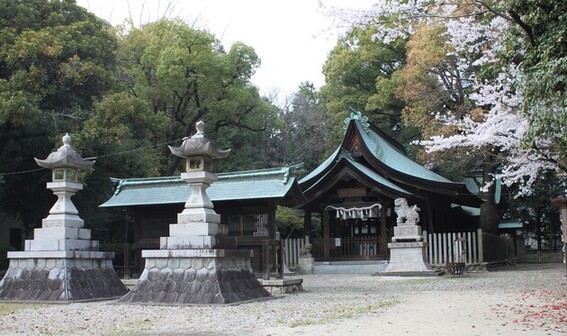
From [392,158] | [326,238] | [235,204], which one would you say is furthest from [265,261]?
[392,158]

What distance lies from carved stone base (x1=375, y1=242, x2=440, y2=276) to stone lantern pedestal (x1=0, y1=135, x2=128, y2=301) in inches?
409

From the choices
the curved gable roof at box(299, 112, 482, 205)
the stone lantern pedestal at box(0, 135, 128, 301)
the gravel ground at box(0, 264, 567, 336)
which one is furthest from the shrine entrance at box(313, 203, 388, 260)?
the stone lantern pedestal at box(0, 135, 128, 301)

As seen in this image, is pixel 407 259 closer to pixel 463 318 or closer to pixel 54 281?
pixel 54 281

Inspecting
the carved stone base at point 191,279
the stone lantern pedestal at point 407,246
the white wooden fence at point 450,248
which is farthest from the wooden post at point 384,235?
the carved stone base at point 191,279

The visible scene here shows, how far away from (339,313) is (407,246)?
12.0m

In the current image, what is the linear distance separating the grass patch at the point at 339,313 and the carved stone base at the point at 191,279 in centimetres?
244

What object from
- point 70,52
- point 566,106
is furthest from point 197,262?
point 70,52

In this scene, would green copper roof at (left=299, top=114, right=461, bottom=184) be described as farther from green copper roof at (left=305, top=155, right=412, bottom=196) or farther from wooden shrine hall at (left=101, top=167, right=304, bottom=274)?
wooden shrine hall at (left=101, top=167, right=304, bottom=274)

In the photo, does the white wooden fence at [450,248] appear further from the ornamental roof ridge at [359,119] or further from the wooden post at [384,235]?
the ornamental roof ridge at [359,119]

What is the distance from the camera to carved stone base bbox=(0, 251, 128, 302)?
13.5 m

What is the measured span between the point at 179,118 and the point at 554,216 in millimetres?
22942

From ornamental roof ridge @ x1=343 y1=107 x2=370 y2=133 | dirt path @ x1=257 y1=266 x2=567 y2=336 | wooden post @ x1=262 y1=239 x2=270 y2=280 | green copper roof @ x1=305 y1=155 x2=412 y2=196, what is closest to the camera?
dirt path @ x1=257 y1=266 x2=567 y2=336

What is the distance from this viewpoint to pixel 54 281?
13602 millimetres

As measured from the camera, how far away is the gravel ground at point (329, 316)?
8.11 metres
